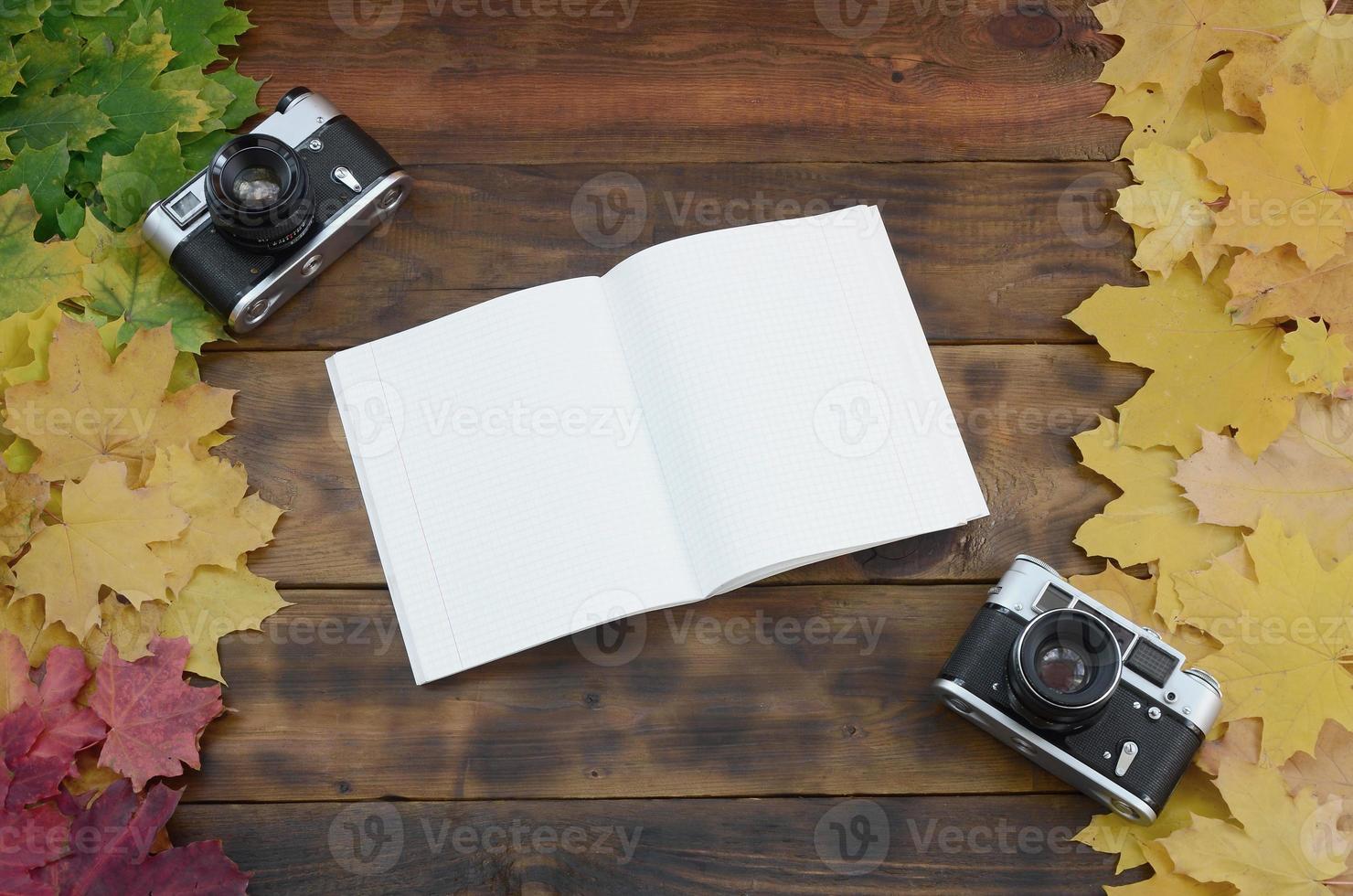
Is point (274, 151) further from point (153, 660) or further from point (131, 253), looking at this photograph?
point (153, 660)

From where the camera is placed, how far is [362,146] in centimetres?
107

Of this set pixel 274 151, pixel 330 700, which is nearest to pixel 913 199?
pixel 274 151

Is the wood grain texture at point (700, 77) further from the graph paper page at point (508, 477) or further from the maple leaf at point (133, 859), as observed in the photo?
the maple leaf at point (133, 859)

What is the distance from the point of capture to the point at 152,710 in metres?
0.98

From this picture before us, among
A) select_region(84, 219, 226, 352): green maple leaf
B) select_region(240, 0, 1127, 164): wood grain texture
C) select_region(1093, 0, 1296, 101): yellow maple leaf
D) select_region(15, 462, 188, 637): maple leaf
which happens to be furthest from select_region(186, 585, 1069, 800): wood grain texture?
select_region(1093, 0, 1296, 101): yellow maple leaf

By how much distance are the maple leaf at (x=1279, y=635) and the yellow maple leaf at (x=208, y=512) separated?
89cm

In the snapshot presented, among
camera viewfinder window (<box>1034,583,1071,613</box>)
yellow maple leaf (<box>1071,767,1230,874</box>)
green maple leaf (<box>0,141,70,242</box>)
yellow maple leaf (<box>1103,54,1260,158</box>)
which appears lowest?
yellow maple leaf (<box>1071,767,1230,874</box>)

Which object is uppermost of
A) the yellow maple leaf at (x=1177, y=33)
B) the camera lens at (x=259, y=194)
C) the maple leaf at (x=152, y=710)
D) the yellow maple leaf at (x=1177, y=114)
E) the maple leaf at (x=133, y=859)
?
the yellow maple leaf at (x=1177, y=33)

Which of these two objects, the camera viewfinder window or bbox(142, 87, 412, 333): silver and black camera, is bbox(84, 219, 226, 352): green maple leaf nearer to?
bbox(142, 87, 412, 333): silver and black camera

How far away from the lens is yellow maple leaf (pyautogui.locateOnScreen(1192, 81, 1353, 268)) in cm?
105

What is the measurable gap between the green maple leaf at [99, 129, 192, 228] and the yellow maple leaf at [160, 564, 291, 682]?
373mm

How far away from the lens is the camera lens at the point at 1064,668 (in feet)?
2.94

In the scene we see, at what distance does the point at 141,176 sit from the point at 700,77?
59cm

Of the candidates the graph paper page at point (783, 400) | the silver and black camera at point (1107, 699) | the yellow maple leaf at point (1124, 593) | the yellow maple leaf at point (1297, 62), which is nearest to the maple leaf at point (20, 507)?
the graph paper page at point (783, 400)
